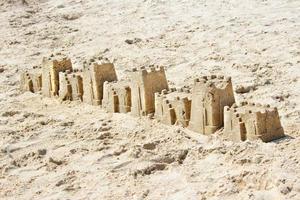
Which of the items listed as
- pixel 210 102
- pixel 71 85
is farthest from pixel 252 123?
pixel 71 85

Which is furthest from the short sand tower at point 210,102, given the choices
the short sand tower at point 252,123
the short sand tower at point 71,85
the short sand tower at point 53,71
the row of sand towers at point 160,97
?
the short sand tower at point 53,71

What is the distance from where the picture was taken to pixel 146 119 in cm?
945

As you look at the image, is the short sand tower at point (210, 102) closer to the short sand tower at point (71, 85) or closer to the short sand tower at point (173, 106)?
the short sand tower at point (173, 106)

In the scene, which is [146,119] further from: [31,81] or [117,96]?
[31,81]

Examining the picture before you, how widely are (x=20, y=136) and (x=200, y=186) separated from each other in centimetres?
323

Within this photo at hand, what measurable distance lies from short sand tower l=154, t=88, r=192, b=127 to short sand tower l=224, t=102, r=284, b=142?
2.65ft

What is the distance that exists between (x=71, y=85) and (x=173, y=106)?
8.12ft

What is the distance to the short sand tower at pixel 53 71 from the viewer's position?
11281 millimetres

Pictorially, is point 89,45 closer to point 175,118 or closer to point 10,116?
point 10,116

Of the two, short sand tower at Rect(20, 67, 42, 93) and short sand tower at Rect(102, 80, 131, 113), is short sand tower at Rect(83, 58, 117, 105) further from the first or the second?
short sand tower at Rect(20, 67, 42, 93)

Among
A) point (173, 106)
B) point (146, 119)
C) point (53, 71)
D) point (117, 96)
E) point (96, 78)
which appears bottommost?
point (146, 119)

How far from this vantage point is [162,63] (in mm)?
12242

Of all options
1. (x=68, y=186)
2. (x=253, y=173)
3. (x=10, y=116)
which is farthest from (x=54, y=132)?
(x=253, y=173)

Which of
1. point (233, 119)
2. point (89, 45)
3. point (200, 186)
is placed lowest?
point (200, 186)
